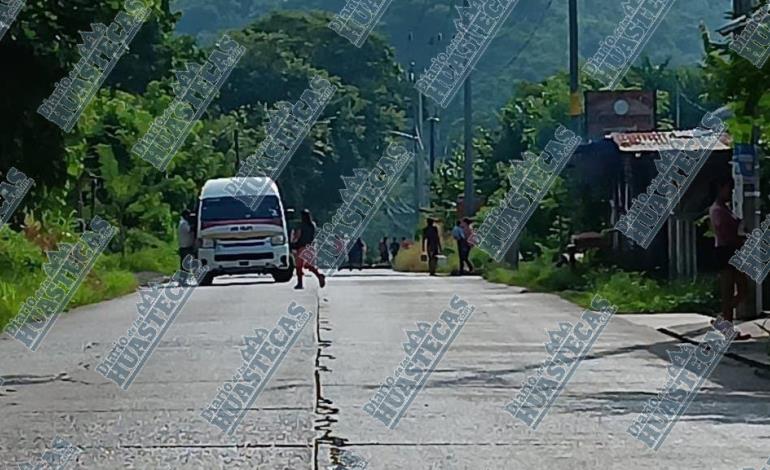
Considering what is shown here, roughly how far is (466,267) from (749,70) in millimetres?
24913

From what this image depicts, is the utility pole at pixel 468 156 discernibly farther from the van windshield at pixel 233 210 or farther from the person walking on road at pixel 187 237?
the van windshield at pixel 233 210

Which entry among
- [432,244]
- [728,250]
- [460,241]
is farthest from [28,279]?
[432,244]

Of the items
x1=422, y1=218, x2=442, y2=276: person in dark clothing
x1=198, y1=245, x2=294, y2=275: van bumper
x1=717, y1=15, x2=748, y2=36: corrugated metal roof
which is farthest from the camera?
x1=422, y1=218, x2=442, y2=276: person in dark clothing

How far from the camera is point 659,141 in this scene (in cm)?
2639

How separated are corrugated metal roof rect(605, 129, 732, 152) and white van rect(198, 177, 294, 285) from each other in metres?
8.66

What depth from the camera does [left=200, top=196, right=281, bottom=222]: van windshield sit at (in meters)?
33.7

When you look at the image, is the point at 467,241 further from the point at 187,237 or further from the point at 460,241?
the point at 187,237

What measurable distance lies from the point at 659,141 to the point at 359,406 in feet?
52.6

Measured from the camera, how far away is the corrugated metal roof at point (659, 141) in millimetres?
24688

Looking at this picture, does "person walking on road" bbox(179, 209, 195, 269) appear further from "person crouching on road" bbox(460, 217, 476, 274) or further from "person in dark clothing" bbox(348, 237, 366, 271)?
"person in dark clothing" bbox(348, 237, 366, 271)

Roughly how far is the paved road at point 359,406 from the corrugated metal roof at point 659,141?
6.24 metres

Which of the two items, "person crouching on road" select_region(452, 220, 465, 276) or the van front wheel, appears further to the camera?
"person crouching on road" select_region(452, 220, 465, 276)

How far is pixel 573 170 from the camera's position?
3128cm

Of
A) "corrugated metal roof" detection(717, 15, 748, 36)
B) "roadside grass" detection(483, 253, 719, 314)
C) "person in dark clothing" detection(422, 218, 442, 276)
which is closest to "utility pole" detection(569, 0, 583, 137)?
"roadside grass" detection(483, 253, 719, 314)
